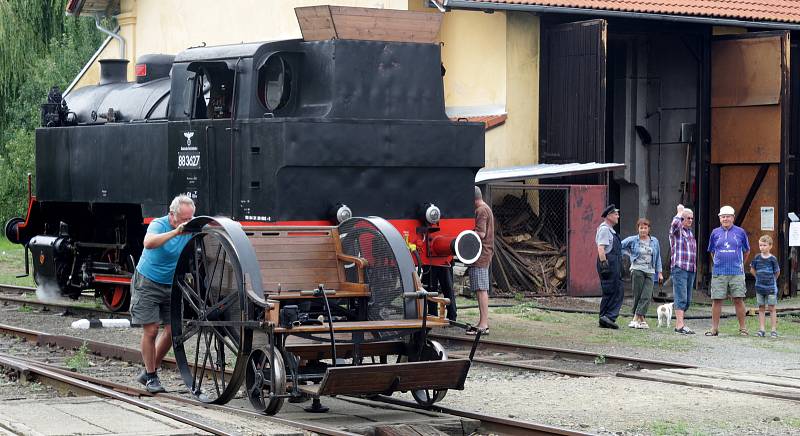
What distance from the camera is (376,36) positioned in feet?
44.9

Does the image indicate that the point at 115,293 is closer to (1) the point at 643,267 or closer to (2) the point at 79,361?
(2) the point at 79,361

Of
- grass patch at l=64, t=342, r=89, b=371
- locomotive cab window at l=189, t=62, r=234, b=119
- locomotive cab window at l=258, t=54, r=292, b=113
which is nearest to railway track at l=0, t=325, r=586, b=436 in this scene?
grass patch at l=64, t=342, r=89, b=371

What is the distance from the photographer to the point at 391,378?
8.55 metres

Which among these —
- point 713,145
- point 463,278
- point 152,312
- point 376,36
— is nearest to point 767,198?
point 713,145

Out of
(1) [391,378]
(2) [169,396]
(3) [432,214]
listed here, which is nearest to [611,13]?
(3) [432,214]

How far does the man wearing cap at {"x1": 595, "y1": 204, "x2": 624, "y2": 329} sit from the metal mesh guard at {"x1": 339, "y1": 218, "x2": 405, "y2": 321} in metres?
6.63

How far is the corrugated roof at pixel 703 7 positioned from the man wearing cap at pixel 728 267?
6.49 m

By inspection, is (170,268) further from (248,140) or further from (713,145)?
(713,145)

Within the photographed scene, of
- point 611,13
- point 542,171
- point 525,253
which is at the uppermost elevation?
point 611,13

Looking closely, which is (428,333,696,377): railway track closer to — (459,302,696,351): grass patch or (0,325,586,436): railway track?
(459,302,696,351): grass patch

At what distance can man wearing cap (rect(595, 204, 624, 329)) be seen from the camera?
16016mm

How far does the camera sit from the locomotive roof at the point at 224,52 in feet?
43.5

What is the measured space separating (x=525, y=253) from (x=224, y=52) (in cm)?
876

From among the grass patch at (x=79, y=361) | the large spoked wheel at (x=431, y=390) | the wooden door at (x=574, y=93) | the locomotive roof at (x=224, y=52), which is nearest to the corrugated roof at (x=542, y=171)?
the wooden door at (x=574, y=93)
